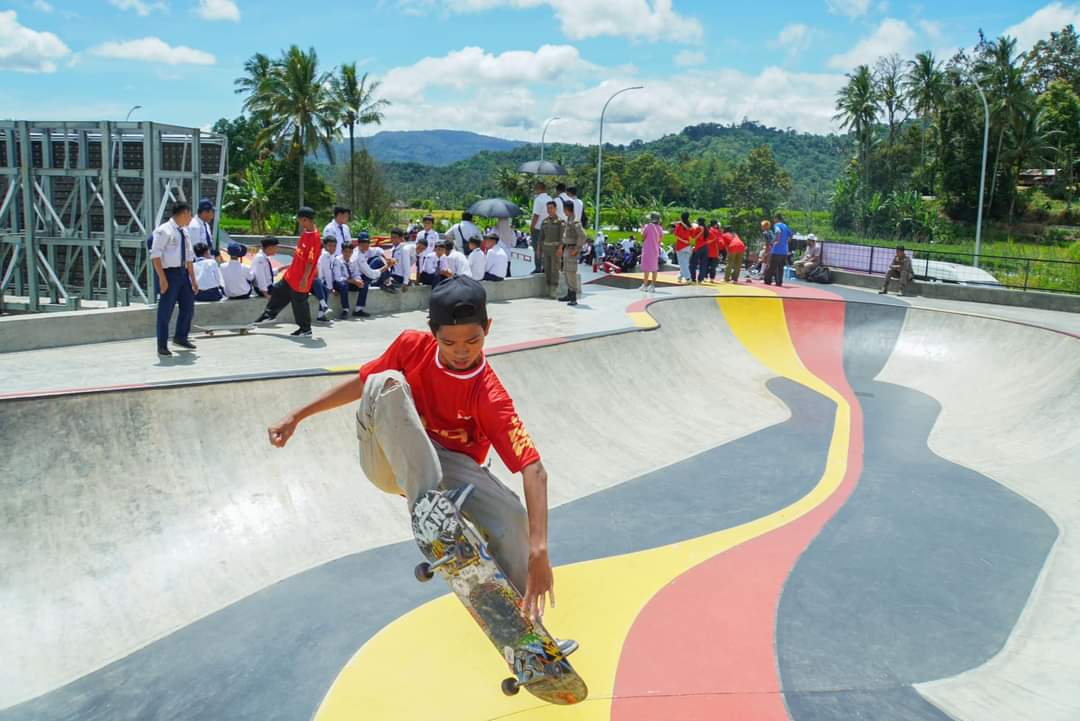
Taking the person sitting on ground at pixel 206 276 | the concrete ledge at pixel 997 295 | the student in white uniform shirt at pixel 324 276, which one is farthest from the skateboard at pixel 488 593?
the concrete ledge at pixel 997 295

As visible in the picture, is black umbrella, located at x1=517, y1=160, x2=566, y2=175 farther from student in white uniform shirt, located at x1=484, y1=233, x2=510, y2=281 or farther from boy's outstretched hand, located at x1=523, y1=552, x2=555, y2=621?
boy's outstretched hand, located at x1=523, y1=552, x2=555, y2=621

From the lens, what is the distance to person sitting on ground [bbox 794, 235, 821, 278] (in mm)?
23016

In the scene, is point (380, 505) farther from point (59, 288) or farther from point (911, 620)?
point (59, 288)

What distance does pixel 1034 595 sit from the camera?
6.13 meters

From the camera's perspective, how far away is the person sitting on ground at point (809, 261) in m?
23.0

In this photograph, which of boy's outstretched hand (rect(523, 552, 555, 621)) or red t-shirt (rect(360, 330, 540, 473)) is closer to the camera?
boy's outstretched hand (rect(523, 552, 555, 621))

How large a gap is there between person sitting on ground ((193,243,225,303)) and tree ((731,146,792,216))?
89.0m

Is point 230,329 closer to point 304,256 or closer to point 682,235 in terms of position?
point 304,256

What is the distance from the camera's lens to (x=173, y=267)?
341 inches

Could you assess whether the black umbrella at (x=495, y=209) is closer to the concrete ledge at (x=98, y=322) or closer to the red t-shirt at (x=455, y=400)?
the concrete ledge at (x=98, y=322)

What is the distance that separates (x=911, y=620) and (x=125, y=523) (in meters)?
5.86

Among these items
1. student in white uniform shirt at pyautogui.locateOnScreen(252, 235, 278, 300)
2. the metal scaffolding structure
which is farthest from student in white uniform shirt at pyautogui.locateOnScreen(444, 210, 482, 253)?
student in white uniform shirt at pyautogui.locateOnScreen(252, 235, 278, 300)

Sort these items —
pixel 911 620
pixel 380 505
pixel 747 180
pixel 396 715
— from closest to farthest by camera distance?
1. pixel 396 715
2. pixel 911 620
3. pixel 380 505
4. pixel 747 180

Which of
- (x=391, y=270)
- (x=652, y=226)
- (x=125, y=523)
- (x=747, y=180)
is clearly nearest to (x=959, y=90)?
(x=747, y=180)
